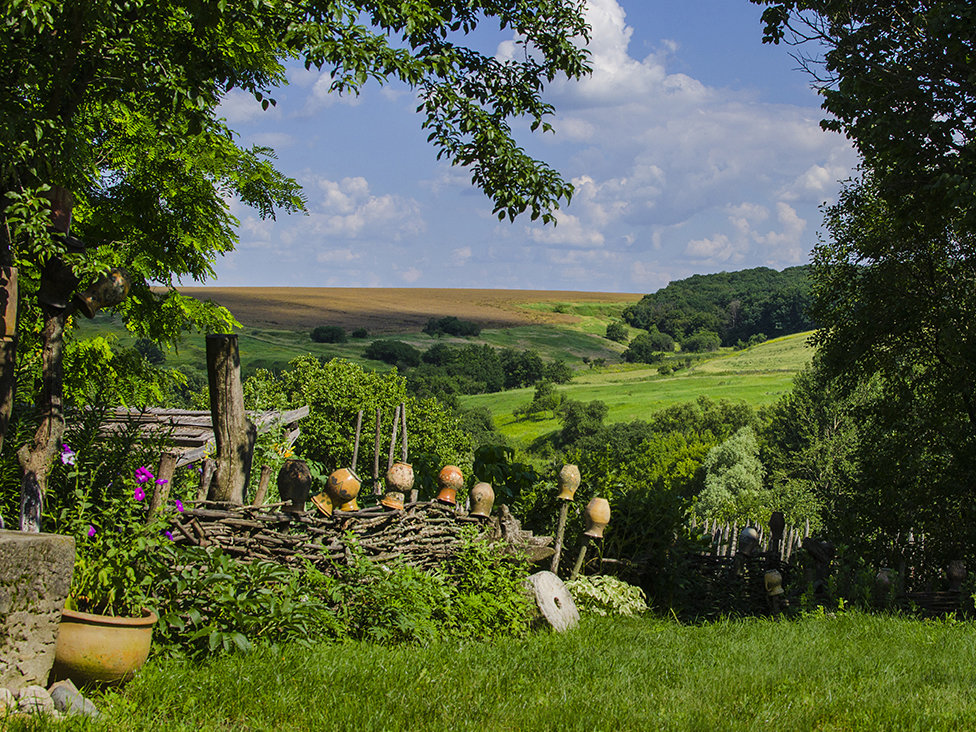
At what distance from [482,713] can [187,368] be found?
5933 cm

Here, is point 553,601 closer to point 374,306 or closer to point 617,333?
point 374,306

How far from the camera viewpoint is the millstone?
686 centimetres

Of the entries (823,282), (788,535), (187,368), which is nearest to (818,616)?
(788,535)

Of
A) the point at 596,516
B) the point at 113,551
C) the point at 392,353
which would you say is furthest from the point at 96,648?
the point at 392,353

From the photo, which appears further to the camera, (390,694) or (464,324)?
(464,324)

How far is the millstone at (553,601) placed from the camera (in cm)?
686

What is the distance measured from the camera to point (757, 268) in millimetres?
121438

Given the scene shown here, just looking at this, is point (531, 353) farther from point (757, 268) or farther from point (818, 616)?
point (818, 616)

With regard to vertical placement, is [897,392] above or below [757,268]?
below

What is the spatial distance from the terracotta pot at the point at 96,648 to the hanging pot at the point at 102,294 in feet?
9.06

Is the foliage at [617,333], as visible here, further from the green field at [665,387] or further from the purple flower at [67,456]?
the purple flower at [67,456]

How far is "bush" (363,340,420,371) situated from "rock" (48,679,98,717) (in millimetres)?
70418

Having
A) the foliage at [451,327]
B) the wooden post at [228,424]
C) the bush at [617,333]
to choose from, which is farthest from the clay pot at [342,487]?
the bush at [617,333]

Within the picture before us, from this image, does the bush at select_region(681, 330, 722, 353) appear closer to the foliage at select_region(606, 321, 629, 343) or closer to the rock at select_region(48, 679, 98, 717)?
the foliage at select_region(606, 321, 629, 343)
